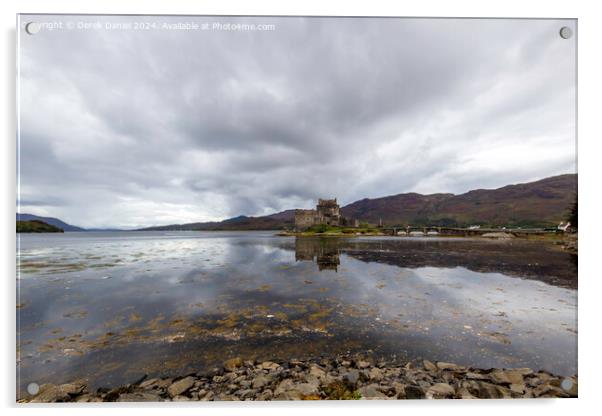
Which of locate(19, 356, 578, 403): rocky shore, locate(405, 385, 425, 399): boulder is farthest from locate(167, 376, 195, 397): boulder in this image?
locate(405, 385, 425, 399): boulder

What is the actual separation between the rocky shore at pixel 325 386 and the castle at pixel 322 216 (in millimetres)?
96769

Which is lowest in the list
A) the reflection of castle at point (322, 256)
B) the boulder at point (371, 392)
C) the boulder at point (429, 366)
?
the reflection of castle at point (322, 256)

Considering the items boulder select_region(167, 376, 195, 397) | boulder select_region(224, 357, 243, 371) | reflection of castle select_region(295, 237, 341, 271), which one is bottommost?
reflection of castle select_region(295, 237, 341, 271)

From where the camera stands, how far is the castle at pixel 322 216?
4076 inches

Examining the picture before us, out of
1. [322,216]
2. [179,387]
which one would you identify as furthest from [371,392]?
[322,216]

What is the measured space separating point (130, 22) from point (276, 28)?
13.8 ft

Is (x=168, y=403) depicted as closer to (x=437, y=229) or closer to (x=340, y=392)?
(x=340, y=392)

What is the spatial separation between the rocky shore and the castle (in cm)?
9677

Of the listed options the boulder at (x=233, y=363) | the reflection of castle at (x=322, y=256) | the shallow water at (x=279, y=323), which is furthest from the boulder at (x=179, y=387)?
the reflection of castle at (x=322, y=256)

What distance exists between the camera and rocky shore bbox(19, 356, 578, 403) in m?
4.40

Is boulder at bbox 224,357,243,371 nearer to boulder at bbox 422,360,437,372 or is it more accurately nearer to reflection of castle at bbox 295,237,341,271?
boulder at bbox 422,360,437,372

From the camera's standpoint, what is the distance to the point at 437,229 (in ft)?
307

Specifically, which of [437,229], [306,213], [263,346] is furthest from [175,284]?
[437,229]

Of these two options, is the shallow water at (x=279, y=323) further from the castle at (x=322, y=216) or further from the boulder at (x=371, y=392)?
the castle at (x=322, y=216)
